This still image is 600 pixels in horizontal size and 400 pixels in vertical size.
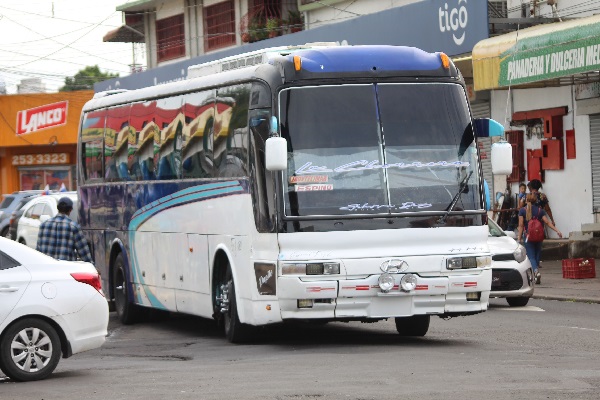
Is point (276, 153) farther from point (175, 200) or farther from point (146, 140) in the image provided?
point (146, 140)

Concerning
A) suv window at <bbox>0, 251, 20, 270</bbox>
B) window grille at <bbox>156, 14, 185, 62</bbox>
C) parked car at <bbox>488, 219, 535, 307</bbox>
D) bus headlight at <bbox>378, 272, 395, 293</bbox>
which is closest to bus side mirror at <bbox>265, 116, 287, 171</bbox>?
bus headlight at <bbox>378, 272, 395, 293</bbox>

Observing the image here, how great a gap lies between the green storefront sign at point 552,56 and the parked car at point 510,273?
13.0 ft

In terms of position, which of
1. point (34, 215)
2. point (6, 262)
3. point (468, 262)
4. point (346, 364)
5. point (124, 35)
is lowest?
point (346, 364)

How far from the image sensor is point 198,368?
13617 mm

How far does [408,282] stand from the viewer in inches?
584

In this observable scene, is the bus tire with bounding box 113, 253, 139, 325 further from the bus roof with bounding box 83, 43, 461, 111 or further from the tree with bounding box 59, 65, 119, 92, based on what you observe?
the tree with bounding box 59, 65, 119, 92

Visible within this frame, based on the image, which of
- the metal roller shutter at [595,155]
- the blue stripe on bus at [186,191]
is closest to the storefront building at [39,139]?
the metal roller shutter at [595,155]

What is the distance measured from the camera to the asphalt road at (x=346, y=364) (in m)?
11.4

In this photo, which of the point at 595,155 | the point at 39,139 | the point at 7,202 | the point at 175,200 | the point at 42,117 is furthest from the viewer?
the point at 39,139

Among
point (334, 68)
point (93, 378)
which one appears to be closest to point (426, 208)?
point (334, 68)

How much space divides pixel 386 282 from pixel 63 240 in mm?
5255

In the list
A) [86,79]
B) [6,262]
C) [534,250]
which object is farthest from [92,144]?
[86,79]

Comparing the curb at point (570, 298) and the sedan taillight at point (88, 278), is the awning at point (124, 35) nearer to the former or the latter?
the curb at point (570, 298)

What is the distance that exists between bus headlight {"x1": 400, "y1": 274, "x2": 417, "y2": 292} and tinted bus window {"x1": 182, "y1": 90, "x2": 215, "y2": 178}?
3316 mm
